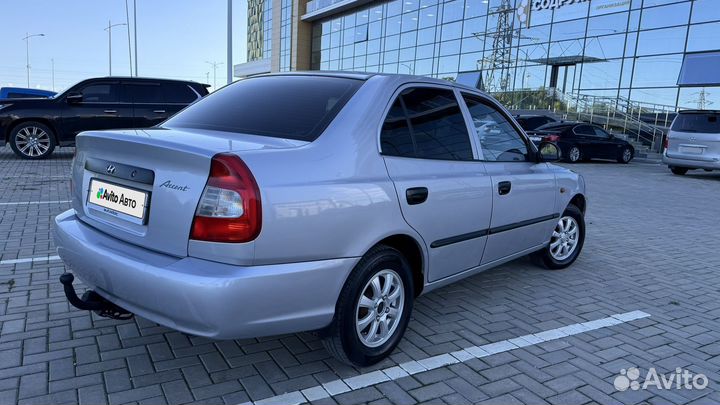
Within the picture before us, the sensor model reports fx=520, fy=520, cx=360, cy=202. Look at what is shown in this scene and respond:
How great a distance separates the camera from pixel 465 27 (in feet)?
102

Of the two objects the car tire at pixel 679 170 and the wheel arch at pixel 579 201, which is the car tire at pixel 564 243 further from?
the car tire at pixel 679 170

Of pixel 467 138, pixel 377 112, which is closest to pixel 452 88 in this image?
pixel 467 138

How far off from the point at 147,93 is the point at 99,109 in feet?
3.42

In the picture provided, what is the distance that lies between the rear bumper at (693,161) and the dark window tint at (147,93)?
1345cm

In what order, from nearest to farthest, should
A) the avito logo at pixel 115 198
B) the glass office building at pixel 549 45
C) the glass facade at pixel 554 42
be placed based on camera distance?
1. the avito logo at pixel 115 198
2. the glass office building at pixel 549 45
3. the glass facade at pixel 554 42

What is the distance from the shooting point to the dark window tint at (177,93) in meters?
11.7

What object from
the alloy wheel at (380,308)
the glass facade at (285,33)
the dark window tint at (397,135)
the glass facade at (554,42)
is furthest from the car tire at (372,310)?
the glass facade at (285,33)

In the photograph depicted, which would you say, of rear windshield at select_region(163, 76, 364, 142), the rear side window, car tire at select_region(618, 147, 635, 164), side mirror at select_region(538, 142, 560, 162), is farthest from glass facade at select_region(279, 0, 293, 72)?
the rear side window

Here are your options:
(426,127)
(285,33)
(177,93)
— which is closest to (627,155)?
(177,93)

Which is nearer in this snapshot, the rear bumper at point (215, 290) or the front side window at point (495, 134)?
the rear bumper at point (215, 290)

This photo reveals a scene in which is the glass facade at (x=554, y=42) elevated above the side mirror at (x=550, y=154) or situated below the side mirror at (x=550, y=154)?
above

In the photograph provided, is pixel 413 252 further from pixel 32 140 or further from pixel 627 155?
pixel 627 155

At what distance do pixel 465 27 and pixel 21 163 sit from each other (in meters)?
26.2

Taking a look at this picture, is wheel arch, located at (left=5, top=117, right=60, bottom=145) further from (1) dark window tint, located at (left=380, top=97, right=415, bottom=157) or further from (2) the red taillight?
(2) the red taillight
